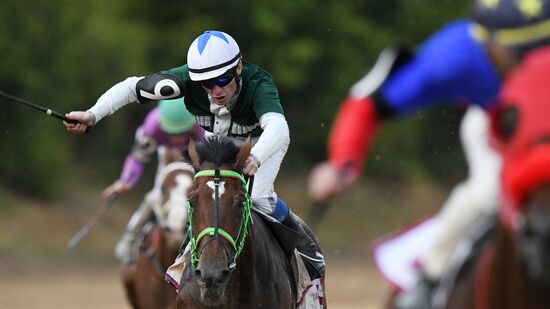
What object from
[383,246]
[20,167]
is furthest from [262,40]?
[383,246]

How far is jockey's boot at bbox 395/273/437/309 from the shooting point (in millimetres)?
6152

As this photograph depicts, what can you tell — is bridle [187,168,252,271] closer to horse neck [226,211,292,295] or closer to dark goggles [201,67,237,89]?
horse neck [226,211,292,295]

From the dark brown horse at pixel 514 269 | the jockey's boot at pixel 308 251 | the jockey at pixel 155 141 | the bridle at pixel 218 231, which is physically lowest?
the dark brown horse at pixel 514 269

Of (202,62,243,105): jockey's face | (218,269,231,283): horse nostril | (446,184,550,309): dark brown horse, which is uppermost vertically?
(202,62,243,105): jockey's face

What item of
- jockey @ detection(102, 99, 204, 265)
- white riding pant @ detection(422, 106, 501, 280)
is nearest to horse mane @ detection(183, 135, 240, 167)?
white riding pant @ detection(422, 106, 501, 280)

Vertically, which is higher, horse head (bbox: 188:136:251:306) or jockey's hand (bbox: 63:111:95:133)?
jockey's hand (bbox: 63:111:95:133)

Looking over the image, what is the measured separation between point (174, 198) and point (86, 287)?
37.2 ft

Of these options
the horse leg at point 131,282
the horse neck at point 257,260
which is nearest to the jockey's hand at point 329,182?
the horse neck at point 257,260

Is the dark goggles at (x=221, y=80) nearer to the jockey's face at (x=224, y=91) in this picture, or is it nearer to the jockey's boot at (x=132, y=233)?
the jockey's face at (x=224, y=91)

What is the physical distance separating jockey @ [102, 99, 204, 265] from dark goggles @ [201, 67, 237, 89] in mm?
3378

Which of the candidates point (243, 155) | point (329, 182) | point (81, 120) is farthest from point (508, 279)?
point (81, 120)

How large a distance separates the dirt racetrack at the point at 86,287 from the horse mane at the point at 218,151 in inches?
432

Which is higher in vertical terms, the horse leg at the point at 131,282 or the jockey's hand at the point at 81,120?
the horse leg at the point at 131,282

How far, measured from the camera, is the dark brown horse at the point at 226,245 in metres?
8.34
